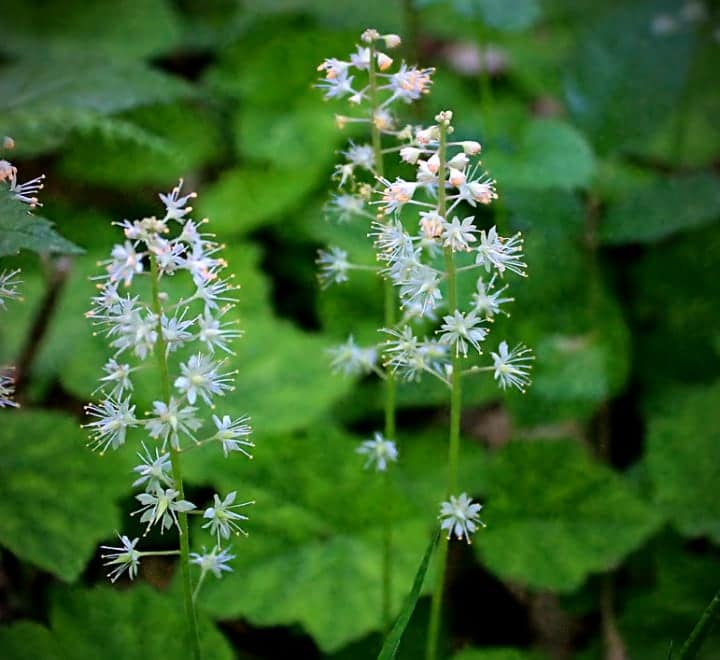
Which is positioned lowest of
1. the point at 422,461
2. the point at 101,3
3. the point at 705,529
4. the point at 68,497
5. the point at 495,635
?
the point at 495,635

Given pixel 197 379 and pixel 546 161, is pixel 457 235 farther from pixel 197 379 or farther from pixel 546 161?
pixel 546 161

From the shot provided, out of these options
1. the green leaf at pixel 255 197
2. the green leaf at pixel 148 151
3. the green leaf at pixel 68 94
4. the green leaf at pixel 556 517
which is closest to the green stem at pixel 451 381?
the green leaf at pixel 556 517

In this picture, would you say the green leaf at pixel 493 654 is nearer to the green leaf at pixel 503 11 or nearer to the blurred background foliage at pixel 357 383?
the blurred background foliage at pixel 357 383

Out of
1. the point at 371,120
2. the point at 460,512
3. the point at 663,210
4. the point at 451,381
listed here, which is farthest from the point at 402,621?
the point at 663,210

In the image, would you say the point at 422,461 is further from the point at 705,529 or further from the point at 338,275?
the point at 338,275

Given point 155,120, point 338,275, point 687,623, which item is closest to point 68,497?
point 338,275

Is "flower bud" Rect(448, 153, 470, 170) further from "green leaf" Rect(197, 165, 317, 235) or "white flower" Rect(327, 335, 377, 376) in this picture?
"green leaf" Rect(197, 165, 317, 235)
